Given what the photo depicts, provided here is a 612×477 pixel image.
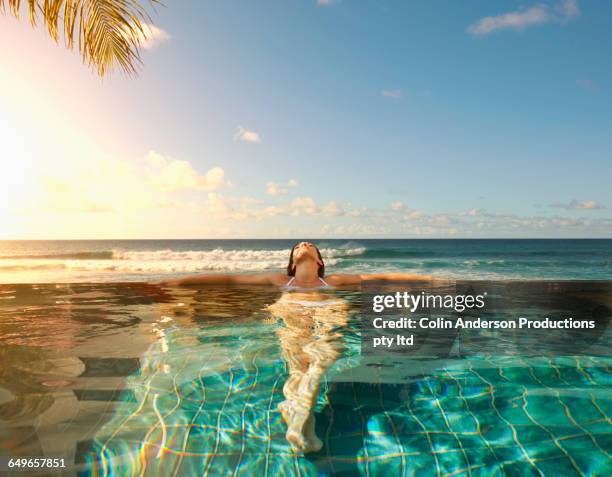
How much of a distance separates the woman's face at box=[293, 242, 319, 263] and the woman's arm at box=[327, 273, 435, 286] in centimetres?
108

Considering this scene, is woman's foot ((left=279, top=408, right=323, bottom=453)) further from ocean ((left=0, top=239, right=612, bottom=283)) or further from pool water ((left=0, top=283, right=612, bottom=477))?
ocean ((left=0, top=239, right=612, bottom=283))

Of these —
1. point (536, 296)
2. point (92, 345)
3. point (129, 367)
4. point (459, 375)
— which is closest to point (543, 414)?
point (459, 375)

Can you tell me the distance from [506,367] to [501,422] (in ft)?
4.58

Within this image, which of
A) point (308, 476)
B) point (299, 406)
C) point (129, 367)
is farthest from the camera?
point (129, 367)

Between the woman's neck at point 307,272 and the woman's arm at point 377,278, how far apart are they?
0.40m

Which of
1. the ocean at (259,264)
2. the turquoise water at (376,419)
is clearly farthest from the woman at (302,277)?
the ocean at (259,264)

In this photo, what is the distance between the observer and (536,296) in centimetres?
1001

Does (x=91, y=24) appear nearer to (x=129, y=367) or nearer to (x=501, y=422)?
(x=129, y=367)

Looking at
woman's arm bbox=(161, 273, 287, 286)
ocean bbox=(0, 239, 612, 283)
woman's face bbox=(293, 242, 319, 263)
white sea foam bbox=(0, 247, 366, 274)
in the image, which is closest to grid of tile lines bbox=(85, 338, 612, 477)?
woman's arm bbox=(161, 273, 287, 286)

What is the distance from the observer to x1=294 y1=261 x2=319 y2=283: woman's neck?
7.99 m

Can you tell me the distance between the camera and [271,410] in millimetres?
3781

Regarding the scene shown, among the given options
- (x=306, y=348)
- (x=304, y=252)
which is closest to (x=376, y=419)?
(x=306, y=348)

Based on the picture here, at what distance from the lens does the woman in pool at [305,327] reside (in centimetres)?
371

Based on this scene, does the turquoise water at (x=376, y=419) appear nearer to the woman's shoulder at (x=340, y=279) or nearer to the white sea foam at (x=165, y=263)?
the woman's shoulder at (x=340, y=279)
